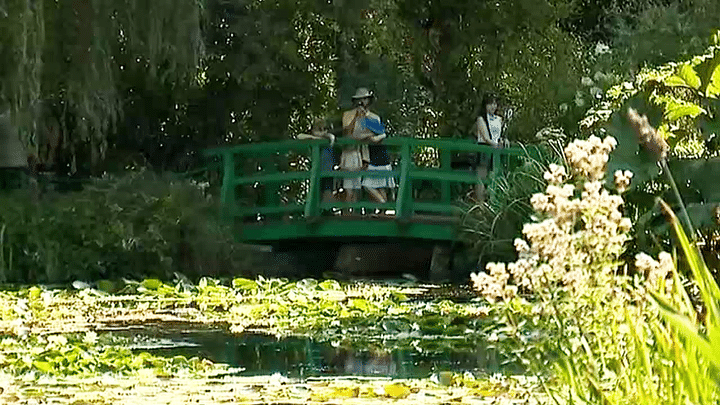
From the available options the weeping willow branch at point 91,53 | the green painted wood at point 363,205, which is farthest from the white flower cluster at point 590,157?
the green painted wood at point 363,205

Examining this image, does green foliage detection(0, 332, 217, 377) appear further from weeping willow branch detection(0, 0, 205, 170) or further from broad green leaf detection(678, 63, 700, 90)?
weeping willow branch detection(0, 0, 205, 170)

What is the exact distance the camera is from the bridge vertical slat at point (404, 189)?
14.3 metres

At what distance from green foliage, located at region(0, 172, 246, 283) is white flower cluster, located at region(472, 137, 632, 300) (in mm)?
9018

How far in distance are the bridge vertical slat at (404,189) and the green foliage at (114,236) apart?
1.71 meters

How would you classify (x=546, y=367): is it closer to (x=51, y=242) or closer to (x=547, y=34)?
(x=51, y=242)

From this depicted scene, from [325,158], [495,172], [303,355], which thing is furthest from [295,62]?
[303,355]

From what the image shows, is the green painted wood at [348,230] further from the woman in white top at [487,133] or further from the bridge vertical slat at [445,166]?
the woman in white top at [487,133]

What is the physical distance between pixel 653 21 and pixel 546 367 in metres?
13.9

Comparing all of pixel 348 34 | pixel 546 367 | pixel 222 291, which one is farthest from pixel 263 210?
pixel 546 367

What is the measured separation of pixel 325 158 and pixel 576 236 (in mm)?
11512

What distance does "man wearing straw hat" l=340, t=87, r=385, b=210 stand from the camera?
14383mm

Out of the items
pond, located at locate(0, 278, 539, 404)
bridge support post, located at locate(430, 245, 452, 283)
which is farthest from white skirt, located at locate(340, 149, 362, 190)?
pond, located at locate(0, 278, 539, 404)

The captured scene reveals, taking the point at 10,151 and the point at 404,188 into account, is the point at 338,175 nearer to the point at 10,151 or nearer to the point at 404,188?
the point at 404,188

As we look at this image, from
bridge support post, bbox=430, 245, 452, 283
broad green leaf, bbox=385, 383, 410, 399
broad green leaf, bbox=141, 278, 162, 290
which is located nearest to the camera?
broad green leaf, bbox=385, 383, 410, 399
